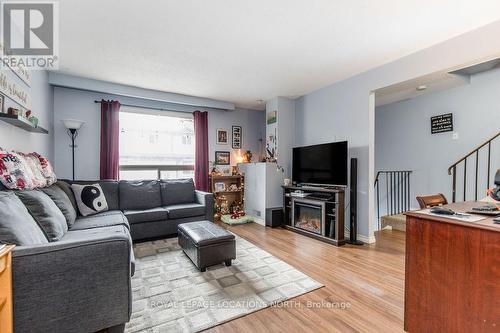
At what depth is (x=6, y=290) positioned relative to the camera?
1054 millimetres

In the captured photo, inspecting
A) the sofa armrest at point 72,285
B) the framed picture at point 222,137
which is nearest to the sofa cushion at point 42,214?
the sofa armrest at point 72,285

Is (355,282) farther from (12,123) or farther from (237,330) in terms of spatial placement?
(12,123)

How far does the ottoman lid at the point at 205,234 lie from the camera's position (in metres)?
2.36

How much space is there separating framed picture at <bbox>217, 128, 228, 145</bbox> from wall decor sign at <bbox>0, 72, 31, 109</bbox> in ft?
10.1

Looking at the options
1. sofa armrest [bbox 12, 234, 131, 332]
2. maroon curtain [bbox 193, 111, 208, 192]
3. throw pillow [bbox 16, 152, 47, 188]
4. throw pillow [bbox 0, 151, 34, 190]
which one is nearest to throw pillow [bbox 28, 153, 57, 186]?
throw pillow [bbox 16, 152, 47, 188]

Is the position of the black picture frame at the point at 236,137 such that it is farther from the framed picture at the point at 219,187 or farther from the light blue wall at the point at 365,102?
the light blue wall at the point at 365,102

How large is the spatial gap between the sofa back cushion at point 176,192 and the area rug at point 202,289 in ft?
3.74

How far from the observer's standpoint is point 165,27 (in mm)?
2271

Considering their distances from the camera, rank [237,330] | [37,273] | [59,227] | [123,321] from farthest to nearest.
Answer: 1. [59,227]
2. [237,330]
3. [123,321]
4. [37,273]

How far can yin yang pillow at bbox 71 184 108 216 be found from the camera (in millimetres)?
2996

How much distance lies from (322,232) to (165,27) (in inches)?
129

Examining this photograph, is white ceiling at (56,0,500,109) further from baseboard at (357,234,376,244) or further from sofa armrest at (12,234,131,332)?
baseboard at (357,234,376,244)

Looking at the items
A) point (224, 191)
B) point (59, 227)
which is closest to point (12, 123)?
point (59, 227)

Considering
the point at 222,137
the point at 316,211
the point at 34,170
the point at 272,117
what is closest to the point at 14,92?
the point at 34,170
